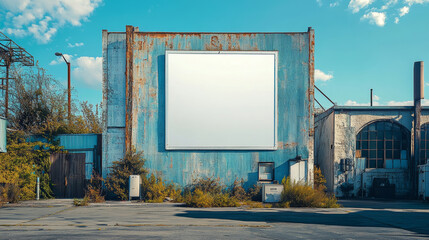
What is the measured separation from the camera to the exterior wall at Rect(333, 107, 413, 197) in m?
17.8

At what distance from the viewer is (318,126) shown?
22000mm

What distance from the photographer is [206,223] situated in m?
9.56

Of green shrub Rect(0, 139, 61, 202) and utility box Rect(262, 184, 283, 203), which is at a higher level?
green shrub Rect(0, 139, 61, 202)

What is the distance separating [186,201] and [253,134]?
4.95m

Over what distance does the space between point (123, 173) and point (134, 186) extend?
3.10 feet

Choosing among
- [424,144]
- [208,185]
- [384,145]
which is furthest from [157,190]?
[424,144]

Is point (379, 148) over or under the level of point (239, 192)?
over

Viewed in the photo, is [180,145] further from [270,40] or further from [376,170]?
[376,170]

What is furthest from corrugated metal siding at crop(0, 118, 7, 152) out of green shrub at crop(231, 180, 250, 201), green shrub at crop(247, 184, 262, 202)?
green shrub at crop(247, 184, 262, 202)

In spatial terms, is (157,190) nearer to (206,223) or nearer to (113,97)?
(113,97)

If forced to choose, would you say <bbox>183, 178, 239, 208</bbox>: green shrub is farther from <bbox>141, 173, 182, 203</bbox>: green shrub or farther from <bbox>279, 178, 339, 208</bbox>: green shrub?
<bbox>279, 178, 339, 208</bbox>: green shrub

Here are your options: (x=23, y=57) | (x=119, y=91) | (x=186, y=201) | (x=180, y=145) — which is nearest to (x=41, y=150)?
(x=119, y=91)

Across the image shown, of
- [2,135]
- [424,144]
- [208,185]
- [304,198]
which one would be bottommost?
[304,198]

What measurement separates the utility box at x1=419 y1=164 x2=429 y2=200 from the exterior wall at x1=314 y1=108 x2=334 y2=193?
183 inches
